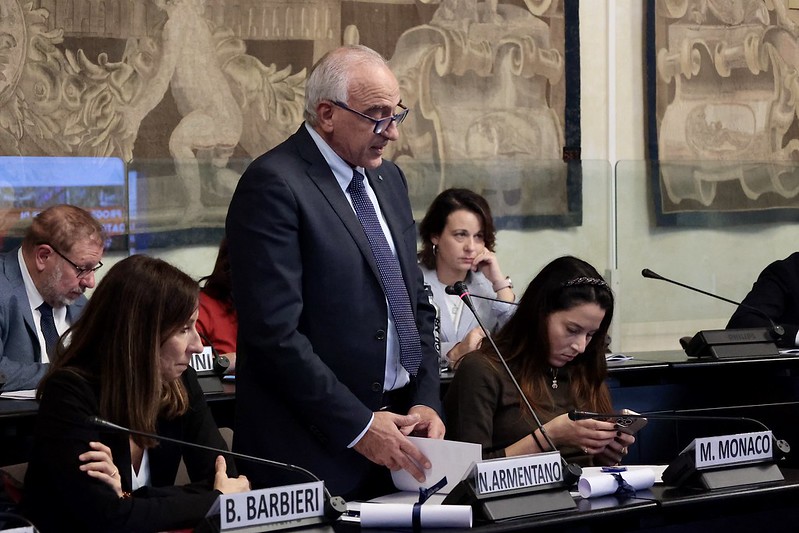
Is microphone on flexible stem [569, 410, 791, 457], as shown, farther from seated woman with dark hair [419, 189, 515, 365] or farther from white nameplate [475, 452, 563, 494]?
seated woman with dark hair [419, 189, 515, 365]

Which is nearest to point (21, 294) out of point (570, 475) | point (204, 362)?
point (204, 362)

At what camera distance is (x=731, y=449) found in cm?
261

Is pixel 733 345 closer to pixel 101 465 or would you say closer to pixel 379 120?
pixel 379 120

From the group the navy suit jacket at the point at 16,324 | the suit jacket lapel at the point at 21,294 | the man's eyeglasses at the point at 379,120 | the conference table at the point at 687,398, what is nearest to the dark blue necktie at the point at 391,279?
the man's eyeglasses at the point at 379,120

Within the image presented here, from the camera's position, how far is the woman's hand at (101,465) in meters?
2.29

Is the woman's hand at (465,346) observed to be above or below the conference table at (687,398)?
above

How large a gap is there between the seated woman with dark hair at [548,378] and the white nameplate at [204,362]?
0.94 meters

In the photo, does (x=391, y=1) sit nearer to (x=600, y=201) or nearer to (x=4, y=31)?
(x=600, y=201)

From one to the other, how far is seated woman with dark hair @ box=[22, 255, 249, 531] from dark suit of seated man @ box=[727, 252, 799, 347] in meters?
2.65

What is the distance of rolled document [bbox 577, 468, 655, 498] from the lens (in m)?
2.47

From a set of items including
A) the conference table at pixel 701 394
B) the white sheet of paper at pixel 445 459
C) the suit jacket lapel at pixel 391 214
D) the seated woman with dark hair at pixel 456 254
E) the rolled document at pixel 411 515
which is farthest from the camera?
the seated woman with dark hair at pixel 456 254

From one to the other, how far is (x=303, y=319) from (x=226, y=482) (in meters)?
0.38

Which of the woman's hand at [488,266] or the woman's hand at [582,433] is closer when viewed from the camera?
the woman's hand at [582,433]

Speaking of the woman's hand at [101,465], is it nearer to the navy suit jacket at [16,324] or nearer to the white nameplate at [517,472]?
the white nameplate at [517,472]
